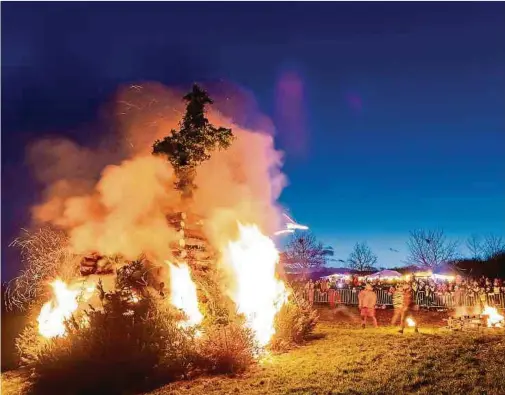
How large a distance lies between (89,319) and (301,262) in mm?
34128

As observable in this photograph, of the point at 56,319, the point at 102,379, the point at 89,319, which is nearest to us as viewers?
the point at 102,379

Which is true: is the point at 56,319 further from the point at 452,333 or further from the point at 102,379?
the point at 452,333

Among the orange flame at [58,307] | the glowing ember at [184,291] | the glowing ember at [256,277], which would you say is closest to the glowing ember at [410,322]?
the glowing ember at [256,277]

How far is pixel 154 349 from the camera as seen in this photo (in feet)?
29.0

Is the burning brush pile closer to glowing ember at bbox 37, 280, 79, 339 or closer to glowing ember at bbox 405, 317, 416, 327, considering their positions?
glowing ember at bbox 37, 280, 79, 339

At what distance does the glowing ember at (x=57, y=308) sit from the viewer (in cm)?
1083

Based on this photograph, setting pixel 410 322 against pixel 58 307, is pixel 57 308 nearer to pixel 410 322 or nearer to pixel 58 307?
pixel 58 307

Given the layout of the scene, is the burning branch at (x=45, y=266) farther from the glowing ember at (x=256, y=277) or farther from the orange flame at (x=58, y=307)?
the glowing ember at (x=256, y=277)

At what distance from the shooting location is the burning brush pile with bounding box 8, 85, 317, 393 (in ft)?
29.1

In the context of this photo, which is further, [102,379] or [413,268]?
[413,268]

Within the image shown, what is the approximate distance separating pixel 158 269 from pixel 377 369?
6.37m

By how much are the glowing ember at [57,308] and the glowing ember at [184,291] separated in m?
2.34

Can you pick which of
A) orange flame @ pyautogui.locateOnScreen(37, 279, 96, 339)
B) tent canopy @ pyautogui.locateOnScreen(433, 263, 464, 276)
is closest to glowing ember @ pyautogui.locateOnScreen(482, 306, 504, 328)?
A: orange flame @ pyautogui.locateOnScreen(37, 279, 96, 339)

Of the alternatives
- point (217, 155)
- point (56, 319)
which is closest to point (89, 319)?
point (56, 319)
